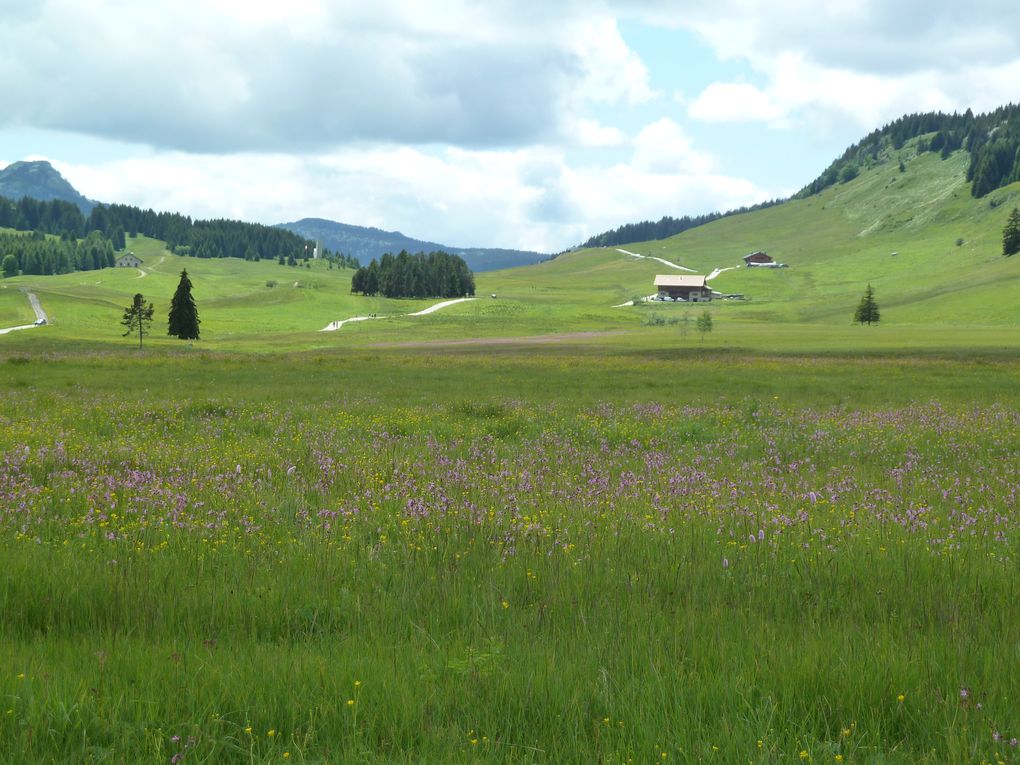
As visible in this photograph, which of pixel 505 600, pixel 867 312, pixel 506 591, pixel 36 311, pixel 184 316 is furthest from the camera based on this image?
pixel 36 311

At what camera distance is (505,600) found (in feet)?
19.5

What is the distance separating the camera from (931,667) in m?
4.54

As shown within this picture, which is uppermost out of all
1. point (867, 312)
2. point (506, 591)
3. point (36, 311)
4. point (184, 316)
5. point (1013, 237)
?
point (1013, 237)

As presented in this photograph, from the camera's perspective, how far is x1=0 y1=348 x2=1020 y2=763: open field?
3.96 m

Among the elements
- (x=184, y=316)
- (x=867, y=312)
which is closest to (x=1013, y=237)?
(x=867, y=312)

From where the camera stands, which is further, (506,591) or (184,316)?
(184,316)

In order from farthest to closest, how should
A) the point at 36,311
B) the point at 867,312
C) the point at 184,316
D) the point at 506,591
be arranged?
the point at 36,311 < the point at 867,312 < the point at 184,316 < the point at 506,591

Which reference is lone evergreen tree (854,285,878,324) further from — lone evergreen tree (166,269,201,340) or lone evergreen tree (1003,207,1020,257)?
lone evergreen tree (166,269,201,340)

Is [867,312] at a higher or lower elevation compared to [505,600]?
higher

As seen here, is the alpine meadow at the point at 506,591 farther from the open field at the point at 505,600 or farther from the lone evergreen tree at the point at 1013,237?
the lone evergreen tree at the point at 1013,237

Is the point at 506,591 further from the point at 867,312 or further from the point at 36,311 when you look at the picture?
the point at 36,311

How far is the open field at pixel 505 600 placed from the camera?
396 cm

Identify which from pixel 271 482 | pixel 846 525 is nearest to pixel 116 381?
pixel 271 482

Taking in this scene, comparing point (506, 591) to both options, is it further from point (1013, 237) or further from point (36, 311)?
point (1013, 237)
